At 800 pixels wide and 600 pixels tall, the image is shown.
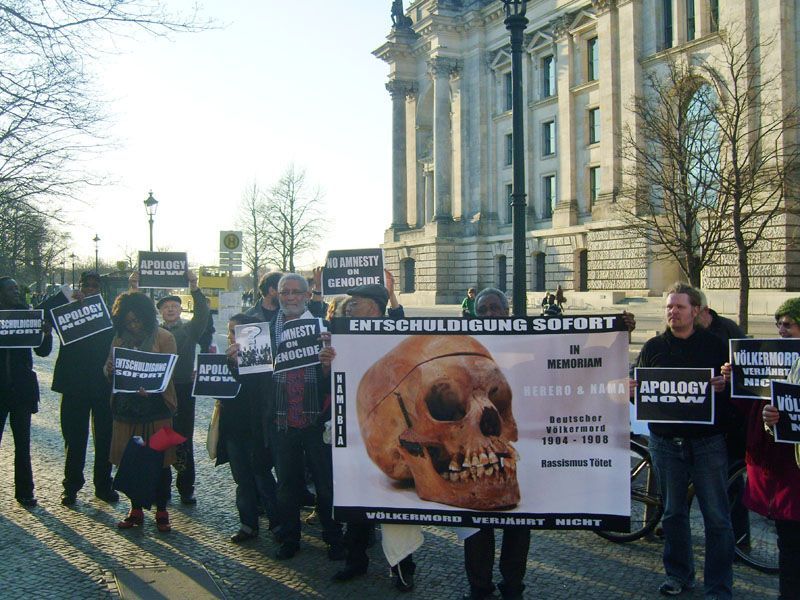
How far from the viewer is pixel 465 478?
5059mm

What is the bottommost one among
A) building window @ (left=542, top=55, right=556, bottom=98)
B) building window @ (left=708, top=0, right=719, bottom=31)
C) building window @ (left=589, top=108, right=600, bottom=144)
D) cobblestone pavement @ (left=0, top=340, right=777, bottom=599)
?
cobblestone pavement @ (left=0, top=340, right=777, bottom=599)

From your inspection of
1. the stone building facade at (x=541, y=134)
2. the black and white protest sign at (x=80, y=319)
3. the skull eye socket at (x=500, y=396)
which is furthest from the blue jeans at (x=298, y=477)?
the stone building facade at (x=541, y=134)

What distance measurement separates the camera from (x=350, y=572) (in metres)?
5.55

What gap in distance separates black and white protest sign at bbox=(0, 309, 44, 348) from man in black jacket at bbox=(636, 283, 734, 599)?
568 centimetres

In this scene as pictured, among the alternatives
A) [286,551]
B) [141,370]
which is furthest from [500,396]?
[141,370]

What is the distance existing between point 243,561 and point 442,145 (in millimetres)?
53009

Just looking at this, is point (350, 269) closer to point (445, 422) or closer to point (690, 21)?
point (445, 422)

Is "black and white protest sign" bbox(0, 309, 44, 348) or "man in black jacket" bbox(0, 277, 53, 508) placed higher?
"black and white protest sign" bbox(0, 309, 44, 348)

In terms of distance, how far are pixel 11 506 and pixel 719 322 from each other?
21.4 feet

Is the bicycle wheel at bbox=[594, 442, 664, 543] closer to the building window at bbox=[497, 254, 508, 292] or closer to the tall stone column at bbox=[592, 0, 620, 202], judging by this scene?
the tall stone column at bbox=[592, 0, 620, 202]

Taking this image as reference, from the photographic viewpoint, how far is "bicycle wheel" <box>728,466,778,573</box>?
5.75 metres

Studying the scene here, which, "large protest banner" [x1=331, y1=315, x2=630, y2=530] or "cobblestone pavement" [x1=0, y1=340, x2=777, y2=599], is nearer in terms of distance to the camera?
"large protest banner" [x1=331, y1=315, x2=630, y2=530]

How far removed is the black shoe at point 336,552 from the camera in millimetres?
5969

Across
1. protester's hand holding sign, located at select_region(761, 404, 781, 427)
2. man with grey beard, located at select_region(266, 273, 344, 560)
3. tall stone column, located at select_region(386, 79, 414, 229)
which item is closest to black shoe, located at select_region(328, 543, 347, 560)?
man with grey beard, located at select_region(266, 273, 344, 560)
